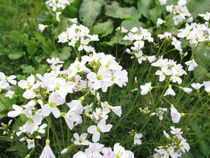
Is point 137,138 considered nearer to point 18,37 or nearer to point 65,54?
point 65,54

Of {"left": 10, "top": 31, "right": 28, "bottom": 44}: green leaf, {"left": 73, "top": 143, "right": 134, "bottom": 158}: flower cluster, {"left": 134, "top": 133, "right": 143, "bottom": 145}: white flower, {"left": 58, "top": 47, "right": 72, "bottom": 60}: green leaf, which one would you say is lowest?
{"left": 134, "top": 133, "right": 143, "bottom": 145}: white flower

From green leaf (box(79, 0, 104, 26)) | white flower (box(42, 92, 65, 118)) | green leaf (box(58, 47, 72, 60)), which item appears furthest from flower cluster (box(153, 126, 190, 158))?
green leaf (box(79, 0, 104, 26))

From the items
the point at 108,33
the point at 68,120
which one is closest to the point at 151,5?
the point at 108,33

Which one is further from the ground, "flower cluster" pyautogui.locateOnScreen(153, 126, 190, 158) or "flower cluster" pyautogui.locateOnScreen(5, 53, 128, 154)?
"flower cluster" pyautogui.locateOnScreen(5, 53, 128, 154)

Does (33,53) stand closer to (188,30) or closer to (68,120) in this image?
(188,30)

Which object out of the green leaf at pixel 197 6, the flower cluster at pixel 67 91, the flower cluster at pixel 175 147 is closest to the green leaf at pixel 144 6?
the green leaf at pixel 197 6

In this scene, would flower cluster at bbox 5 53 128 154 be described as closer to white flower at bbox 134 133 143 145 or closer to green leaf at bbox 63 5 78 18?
white flower at bbox 134 133 143 145
